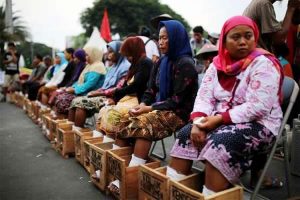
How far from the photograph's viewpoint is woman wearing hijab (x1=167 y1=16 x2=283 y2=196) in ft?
6.55

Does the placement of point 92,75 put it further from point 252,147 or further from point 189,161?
point 252,147

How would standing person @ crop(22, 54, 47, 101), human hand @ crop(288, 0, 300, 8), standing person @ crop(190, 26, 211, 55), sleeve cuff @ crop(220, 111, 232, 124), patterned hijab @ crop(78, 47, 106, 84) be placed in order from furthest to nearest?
standing person @ crop(22, 54, 47, 101) < standing person @ crop(190, 26, 211, 55) < patterned hijab @ crop(78, 47, 106, 84) < human hand @ crop(288, 0, 300, 8) < sleeve cuff @ crop(220, 111, 232, 124)

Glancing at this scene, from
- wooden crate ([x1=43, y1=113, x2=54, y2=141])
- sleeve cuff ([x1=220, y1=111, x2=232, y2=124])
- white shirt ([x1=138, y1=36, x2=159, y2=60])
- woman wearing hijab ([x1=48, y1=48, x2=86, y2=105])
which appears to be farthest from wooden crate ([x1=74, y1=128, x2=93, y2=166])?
white shirt ([x1=138, y1=36, x2=159, y2=60])

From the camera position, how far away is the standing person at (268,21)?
3043mm

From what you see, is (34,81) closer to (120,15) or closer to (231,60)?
(231,60)

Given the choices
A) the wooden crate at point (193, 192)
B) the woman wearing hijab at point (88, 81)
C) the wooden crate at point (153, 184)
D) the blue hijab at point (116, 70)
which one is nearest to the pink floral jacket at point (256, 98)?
the wooden crate at point (193, 192)

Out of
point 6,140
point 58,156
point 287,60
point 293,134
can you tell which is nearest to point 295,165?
point 293,134

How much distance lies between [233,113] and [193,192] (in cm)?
58

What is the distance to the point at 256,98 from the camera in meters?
2.08

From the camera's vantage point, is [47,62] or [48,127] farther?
[47,62]

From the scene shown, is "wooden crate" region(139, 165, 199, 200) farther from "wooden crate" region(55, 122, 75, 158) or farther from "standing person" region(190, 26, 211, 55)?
"standing person" region(190, 26, 211, 55)

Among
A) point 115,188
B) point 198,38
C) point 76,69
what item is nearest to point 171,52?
point 115,188

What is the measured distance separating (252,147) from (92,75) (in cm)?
337

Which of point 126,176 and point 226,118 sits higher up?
point 226,118
